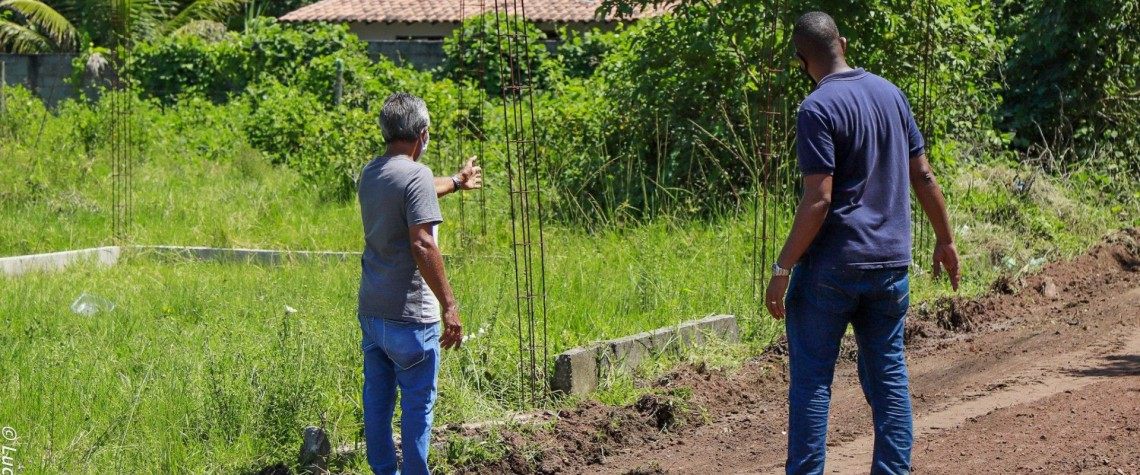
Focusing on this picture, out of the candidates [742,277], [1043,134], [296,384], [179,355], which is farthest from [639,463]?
[1043,134]

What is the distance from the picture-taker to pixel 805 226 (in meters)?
4.61

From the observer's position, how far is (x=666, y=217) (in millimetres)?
10688

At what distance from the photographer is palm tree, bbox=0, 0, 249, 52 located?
83.4 ft

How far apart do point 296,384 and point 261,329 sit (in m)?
1.65

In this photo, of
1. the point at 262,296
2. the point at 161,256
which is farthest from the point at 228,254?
the point at 262,296

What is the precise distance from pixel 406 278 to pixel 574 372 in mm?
2099

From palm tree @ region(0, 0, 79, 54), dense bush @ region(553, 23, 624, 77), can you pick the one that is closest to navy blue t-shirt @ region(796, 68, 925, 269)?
dense bush @ region(553, 23, 624, 77)

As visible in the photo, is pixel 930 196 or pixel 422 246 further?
pixel 930 196

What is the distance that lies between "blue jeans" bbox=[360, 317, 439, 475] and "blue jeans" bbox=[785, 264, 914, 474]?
144 centimetres

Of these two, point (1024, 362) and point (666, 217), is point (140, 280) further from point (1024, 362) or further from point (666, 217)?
point (1024, 362)

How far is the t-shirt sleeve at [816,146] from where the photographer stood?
15.1 ft

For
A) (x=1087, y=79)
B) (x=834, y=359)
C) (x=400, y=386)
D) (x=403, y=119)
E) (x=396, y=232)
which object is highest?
(x=403, y=119)

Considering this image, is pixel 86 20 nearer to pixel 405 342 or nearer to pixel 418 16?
pixel 418 16

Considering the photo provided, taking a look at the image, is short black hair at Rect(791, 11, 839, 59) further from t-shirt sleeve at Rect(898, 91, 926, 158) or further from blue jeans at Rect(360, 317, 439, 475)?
blue jeans at Rect(360, 317, 439, 475)
